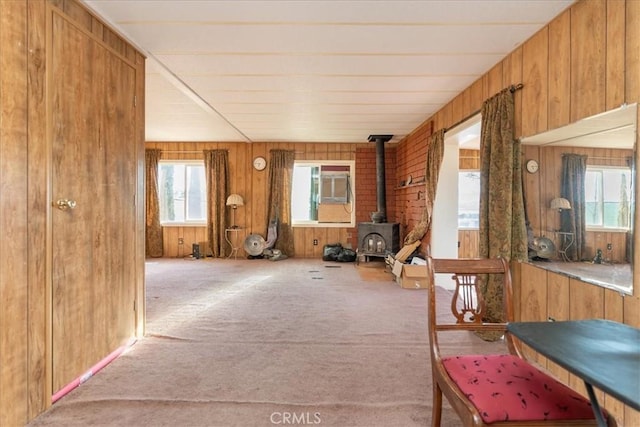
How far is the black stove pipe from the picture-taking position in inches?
235

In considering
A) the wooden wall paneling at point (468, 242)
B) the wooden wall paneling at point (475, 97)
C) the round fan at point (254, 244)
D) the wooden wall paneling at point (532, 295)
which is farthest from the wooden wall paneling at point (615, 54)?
the round fan at point (254, 244)

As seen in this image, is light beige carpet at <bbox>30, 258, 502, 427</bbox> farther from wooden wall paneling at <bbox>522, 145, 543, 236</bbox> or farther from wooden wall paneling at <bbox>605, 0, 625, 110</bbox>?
wooden wall paneling at <bbox>605, 0, 625, 110</bbox>

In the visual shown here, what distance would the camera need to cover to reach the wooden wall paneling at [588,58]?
171 cm

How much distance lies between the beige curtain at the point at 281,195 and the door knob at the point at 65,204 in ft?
15.5

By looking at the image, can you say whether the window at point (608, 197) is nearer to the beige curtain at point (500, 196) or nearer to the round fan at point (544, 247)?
the round fan at point (544, 247)

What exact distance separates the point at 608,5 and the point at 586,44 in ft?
0.63

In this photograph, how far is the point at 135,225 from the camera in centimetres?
247

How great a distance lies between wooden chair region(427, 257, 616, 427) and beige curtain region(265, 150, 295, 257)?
522 cm

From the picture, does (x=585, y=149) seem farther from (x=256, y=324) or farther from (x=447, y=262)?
(x=256, y=324)

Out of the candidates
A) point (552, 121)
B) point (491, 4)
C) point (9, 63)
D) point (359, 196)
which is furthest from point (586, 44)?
point (359, 196)

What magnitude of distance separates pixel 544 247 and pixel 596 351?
1.54 meters

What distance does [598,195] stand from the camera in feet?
5.80
